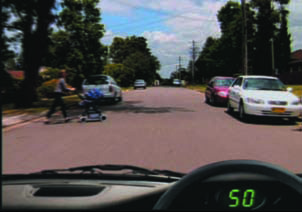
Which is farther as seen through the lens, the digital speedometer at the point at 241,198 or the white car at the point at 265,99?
the white car at the point at 265,99

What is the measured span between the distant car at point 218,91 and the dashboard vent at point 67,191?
52.9 ft

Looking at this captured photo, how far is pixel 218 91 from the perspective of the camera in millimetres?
19359

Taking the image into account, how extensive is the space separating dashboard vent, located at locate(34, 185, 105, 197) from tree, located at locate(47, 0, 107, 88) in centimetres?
3178

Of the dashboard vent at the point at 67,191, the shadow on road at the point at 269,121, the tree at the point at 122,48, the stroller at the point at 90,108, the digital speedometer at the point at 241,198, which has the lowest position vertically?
the shadow on road at the point at 269,121

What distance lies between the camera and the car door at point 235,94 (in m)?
14.3

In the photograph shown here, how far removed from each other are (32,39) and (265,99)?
38.7 ft

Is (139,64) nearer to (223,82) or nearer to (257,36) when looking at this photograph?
(257,36)

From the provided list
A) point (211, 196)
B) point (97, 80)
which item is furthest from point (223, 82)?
point (211, 196)

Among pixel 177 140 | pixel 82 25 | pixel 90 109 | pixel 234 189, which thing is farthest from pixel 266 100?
pixel 82 25

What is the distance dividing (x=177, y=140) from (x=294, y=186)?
750cm

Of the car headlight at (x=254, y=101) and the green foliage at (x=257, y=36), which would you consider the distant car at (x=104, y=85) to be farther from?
the green foliage at (x=257, y=36)

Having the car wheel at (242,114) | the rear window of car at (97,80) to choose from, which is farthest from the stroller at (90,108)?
the rear window of car at (97,80)

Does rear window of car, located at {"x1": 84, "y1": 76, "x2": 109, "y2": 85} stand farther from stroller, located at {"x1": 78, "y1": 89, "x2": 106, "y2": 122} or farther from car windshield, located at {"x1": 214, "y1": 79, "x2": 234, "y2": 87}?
stroller, located at {"x1": 78, "y1": 89, "x2": 106, "y2": 122}

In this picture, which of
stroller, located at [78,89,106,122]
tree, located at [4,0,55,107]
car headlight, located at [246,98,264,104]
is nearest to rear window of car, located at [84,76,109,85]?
tree, located at [4,0,55,107]
